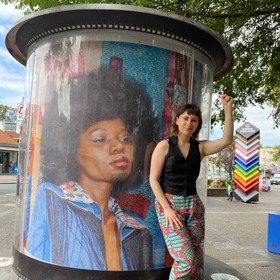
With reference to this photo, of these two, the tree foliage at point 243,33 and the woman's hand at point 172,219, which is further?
the tree foliage at point 243,33

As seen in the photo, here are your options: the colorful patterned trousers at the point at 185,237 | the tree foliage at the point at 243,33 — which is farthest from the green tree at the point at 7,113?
the colorful patterned trousers at the point at 185,237

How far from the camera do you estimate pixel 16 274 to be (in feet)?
11.6

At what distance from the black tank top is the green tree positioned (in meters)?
57.8

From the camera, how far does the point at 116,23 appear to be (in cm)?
320

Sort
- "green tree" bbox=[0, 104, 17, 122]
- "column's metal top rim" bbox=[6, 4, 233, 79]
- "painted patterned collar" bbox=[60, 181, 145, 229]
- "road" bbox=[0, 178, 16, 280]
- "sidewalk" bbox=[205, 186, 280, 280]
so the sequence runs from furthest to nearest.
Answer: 1. "green tree" bbox=[0, 104, 17, 122]
2. "sidewalk" bbox=[205, 186, 280, 280]
3. "road" bbox=[0, 178, 16, 280]
4. "painted patterned collar" bbox=[60, 181, 145, 229]
5. "column's metal top rim" bbox=[6, 4, 233, 79]

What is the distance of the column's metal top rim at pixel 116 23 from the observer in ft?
10.2

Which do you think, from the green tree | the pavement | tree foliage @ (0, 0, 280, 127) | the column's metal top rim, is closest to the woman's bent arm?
the column's metal top rim

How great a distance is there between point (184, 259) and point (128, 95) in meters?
1.50

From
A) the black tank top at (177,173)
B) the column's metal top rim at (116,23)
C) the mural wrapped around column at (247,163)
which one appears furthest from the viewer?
the mural wrapped around column at (247,163)

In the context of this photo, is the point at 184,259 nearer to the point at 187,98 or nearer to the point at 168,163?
the point at 168,163

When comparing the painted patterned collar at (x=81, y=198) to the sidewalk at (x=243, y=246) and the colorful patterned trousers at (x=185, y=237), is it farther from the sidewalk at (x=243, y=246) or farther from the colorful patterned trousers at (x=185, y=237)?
the sidewalk at (x=243, y=246)

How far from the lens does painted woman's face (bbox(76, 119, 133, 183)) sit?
10.7ft

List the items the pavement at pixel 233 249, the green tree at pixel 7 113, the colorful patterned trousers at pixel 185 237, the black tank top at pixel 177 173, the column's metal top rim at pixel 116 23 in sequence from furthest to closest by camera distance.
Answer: the green tree at pixel 7 113, the pavement at pixel 233 249, the column's metal top rim at pixel 116 23, the black tank top at pixel 177 173, the colorful patterned trousers at pixel 185 237

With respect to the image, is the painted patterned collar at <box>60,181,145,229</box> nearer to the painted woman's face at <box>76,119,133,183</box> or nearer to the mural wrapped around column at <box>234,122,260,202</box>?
the painted woman's face at <box>76,119,133,183</box>
